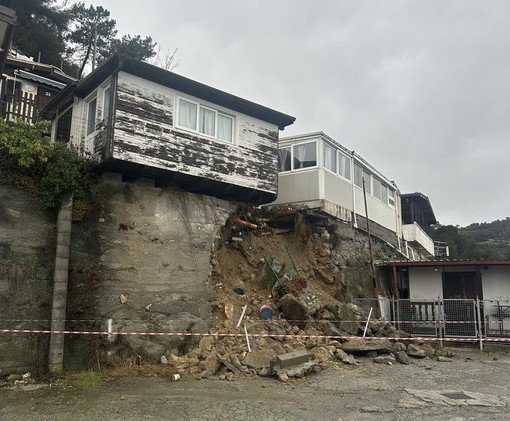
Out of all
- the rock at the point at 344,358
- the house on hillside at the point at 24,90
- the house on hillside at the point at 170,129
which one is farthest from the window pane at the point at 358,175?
the house on hillside at the point at 24,90

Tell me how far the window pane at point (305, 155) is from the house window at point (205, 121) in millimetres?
4350

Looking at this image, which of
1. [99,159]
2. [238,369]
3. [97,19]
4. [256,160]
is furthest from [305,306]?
[97,19]

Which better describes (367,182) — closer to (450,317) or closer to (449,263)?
(449,263)

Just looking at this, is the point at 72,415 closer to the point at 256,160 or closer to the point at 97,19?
the point at 256,160

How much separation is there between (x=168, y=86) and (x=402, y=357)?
10124 mm

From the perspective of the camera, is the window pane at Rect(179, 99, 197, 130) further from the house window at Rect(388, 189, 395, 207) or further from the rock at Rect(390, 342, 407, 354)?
the house window at Rect(388, 189, 395, 207)

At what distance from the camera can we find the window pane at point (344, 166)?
63.7 feet

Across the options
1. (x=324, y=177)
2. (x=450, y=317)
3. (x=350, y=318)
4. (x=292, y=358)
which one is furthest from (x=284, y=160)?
(x=292, y=358)

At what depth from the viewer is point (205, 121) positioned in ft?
46.8

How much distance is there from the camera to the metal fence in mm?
16422

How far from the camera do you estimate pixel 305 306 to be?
1402cm

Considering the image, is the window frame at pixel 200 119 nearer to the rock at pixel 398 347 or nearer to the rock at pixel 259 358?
the rock at pixel 259 358

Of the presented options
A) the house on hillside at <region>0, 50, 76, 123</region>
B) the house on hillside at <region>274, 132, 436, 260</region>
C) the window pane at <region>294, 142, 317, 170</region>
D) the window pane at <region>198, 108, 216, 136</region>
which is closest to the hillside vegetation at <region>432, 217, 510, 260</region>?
the house on hillside at <region>274, 132, 436, 260</region>

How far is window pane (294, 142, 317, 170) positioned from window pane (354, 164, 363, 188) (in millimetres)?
3322
